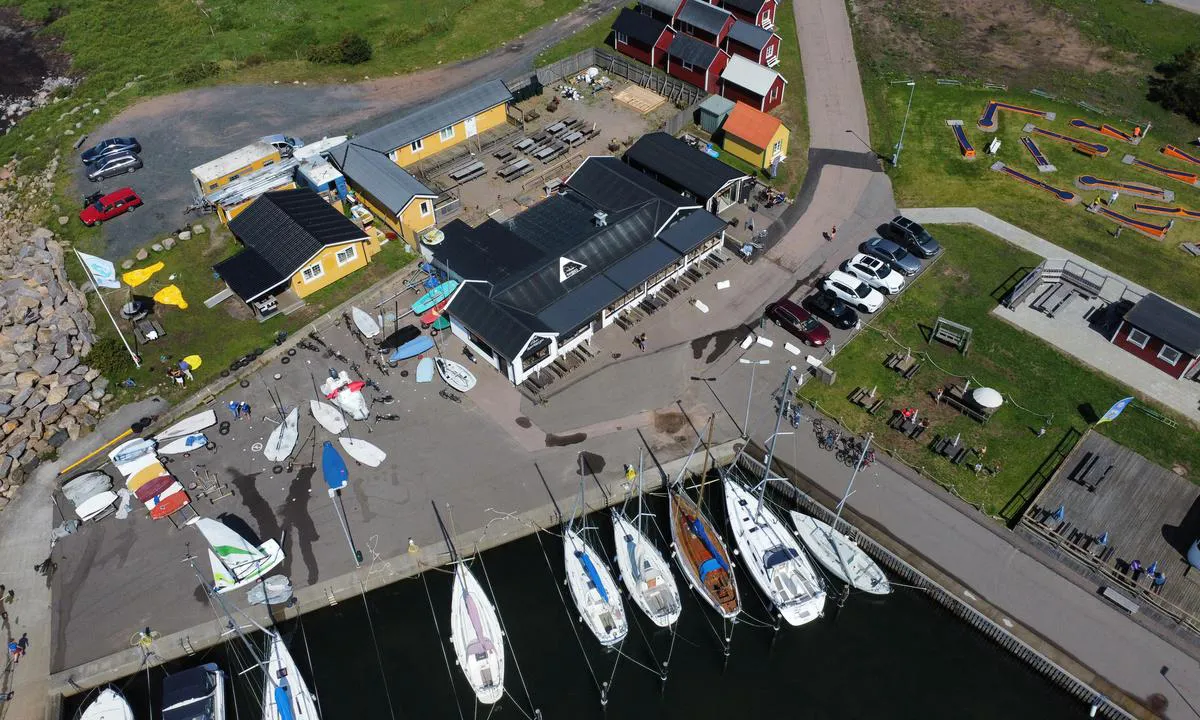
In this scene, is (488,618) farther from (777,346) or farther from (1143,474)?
(1143,474)

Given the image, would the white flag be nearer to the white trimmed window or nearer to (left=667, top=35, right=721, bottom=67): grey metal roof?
(left=667, top=35, right=721, bottom=67): grey metal roof

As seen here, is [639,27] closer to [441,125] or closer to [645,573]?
[441,125]

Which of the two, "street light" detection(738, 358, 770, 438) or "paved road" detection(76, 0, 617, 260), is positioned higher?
"paved road" detection(76, 0, 617, 260)

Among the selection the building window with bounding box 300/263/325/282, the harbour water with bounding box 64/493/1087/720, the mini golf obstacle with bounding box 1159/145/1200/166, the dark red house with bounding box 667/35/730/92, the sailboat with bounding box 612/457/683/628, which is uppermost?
the dark red house with bounding box 667/35/730/92

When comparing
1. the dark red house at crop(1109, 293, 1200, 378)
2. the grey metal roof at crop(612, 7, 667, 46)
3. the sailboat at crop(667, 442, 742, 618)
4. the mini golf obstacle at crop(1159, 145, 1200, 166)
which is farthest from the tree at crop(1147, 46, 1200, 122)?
the sailboat at crop(667, 442, 742, 618)

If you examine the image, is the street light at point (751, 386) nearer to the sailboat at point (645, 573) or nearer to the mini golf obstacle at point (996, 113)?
the sailboat at point (645, 573)
